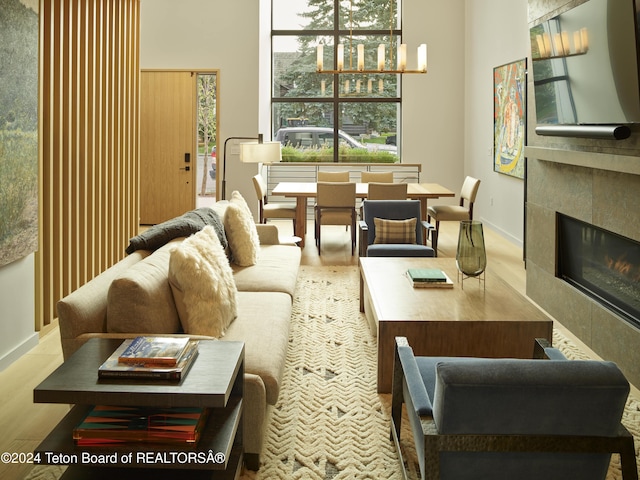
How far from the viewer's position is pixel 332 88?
9.91 meters

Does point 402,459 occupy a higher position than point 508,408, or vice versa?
point 508,408

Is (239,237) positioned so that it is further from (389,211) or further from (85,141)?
(389,211)

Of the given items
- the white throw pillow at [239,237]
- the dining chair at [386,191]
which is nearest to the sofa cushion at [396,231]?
the dining chair at [386,191]

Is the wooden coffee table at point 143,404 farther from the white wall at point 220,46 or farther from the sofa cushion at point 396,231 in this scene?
the white wall at point 220,46

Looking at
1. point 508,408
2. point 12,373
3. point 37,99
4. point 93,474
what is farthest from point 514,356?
point 37,99

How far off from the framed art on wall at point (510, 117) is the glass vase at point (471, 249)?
3.43 m

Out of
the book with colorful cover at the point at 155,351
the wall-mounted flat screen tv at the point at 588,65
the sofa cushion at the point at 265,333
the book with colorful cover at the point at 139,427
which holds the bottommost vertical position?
the book with colorful cover at the point at 139,427

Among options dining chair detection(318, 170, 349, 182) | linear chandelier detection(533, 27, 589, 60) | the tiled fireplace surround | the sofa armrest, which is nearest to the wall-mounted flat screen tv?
linear chandelier detection(533, 27, 589, 60)

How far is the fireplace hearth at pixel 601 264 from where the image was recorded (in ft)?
11.5

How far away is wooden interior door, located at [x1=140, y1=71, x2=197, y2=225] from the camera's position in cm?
887

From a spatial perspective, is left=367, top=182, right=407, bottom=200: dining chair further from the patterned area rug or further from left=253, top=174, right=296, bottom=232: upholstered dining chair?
the patterned area rug

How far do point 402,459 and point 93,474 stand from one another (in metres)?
1.08

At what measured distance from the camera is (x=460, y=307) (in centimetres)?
327

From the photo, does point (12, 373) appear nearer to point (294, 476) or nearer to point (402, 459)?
point (294, 476)
